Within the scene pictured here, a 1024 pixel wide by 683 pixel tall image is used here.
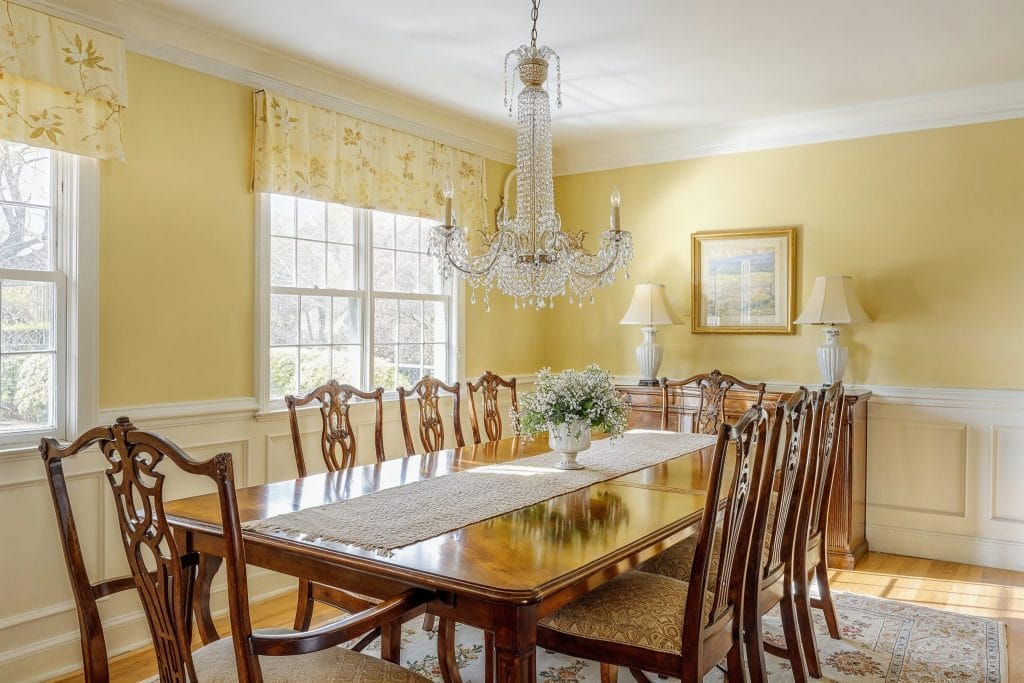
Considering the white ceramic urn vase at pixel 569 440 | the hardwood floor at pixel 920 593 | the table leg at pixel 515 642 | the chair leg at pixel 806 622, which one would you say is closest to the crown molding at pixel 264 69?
the white ceramic urn vase at pixel 569 440

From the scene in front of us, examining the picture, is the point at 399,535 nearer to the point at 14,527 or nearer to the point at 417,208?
the point at 14,527

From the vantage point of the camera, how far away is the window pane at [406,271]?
14.8 feet

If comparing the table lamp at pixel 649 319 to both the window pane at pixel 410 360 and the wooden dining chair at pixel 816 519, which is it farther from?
the wooden dining chair at pixel 816 519

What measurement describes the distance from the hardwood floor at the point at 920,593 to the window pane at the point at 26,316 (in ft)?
4.12

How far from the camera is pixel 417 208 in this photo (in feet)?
14.5

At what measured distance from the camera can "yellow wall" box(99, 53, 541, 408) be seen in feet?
10.2

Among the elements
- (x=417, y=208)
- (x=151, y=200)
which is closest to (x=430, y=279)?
(x=417, y=208)

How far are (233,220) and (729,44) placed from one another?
2.40m

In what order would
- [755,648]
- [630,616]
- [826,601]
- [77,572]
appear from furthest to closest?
[826,601], [755,648], [630,616], [77,572]

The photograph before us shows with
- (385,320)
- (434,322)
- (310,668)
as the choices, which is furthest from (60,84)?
(434,322)

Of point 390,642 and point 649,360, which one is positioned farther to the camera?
point 649,360

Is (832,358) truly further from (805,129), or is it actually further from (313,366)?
(313,366)

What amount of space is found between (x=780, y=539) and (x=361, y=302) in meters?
2.59

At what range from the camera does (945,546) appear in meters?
4.29
